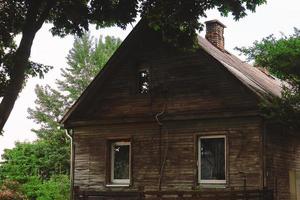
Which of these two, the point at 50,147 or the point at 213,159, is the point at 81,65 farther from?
the point at 213,159

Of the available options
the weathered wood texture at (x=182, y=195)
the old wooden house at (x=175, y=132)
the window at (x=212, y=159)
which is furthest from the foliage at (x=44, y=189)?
the window at (x=212, y=159)

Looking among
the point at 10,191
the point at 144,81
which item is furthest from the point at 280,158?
the point at 10,191

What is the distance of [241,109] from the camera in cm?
1839

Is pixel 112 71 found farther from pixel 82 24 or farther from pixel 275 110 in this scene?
pixel 275 110

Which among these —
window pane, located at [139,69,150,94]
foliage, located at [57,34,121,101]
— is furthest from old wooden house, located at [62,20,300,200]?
foliage, located at [57,34,121,101]

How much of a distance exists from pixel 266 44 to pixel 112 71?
605cm

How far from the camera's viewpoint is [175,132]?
20.0 meters

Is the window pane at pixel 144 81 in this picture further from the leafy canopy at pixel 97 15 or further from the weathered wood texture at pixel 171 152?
the leafy canopy at pixel 97 15

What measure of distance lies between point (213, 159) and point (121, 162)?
395 centimetres

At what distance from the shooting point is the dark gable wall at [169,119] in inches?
727

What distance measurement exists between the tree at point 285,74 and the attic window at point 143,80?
452cm

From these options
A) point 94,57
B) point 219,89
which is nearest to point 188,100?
point 219,89

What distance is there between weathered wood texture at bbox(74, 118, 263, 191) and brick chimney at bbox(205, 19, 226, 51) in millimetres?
5543

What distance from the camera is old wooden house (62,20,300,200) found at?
60.2ft
